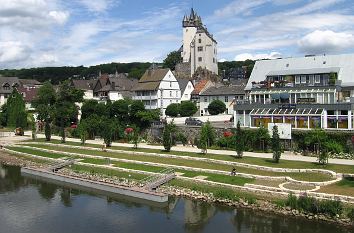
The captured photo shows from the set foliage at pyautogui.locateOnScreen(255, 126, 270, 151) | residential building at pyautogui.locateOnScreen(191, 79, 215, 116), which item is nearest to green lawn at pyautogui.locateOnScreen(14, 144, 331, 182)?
foliage at pyautogui.locateOnScreen(255, 126, 270, 151)

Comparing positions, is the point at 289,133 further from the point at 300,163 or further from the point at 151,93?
the point at 151,93

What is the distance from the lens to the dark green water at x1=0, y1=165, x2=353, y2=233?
2698 centimetres

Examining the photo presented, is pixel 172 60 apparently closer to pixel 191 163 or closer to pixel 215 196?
pixel 191 163

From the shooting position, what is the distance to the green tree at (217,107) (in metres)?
75.6

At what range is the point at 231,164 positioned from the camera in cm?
4022

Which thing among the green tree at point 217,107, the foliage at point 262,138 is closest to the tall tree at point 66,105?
the green tree at point 217,107

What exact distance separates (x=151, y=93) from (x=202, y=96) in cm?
1006

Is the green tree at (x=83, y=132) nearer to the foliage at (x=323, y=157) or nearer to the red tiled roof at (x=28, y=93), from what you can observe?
the foliage at (x=323, y=157)

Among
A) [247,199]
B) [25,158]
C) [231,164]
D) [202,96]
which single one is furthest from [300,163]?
[202,96]

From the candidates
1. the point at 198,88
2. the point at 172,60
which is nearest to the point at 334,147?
the point at 198,88

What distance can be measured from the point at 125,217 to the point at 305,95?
99.6ft

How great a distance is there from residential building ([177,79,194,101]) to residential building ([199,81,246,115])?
7.85 metres

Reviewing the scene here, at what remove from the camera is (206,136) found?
4756 centimetres

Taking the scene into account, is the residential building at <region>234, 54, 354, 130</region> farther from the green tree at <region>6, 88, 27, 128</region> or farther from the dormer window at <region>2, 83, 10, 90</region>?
the dormer window at <region>2, 83, 10, 90</region>
